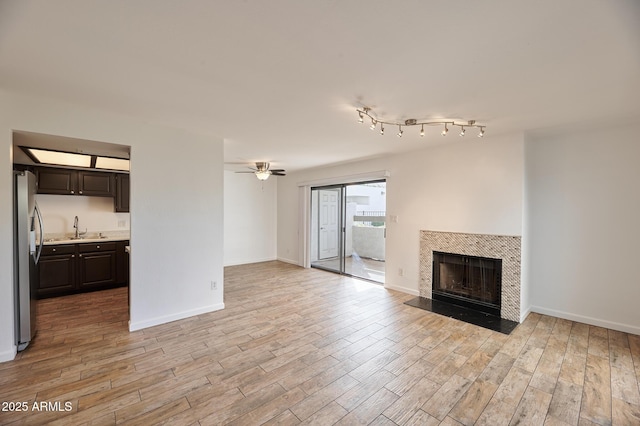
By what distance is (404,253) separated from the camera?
469 centimetres

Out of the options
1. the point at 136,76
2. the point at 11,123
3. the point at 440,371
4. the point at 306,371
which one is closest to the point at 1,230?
the point at 11,123

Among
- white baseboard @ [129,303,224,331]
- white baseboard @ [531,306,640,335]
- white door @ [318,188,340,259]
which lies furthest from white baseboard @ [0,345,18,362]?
white baseboard @ [531,306,640,335]

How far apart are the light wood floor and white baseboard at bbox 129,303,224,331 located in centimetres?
9

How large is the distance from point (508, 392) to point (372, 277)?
358 cm

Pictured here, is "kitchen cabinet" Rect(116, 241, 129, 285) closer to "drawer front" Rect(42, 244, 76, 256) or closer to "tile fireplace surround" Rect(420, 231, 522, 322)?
"drawer front" Rect(42, 244, 76, 256)

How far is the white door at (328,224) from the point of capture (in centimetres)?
664

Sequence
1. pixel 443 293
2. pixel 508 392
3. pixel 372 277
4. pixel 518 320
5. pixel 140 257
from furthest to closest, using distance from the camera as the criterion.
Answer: pixel 372 277, pixel 443 293, pixel 518 320, pixel 140 257, pixel 508 392

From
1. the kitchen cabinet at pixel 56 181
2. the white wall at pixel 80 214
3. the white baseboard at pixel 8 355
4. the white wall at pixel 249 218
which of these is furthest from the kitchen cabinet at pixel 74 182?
the white baseboard at pixel 8 355

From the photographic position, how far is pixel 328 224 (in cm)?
675

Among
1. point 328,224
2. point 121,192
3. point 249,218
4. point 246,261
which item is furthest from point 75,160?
point 328,224

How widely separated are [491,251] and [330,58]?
3.39 m

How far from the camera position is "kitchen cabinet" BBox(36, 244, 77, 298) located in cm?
415

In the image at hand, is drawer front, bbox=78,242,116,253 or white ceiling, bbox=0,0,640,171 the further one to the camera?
drawer front, bbox=78,242,116,253

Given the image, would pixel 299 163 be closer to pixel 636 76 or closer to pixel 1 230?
pixel 1 230
